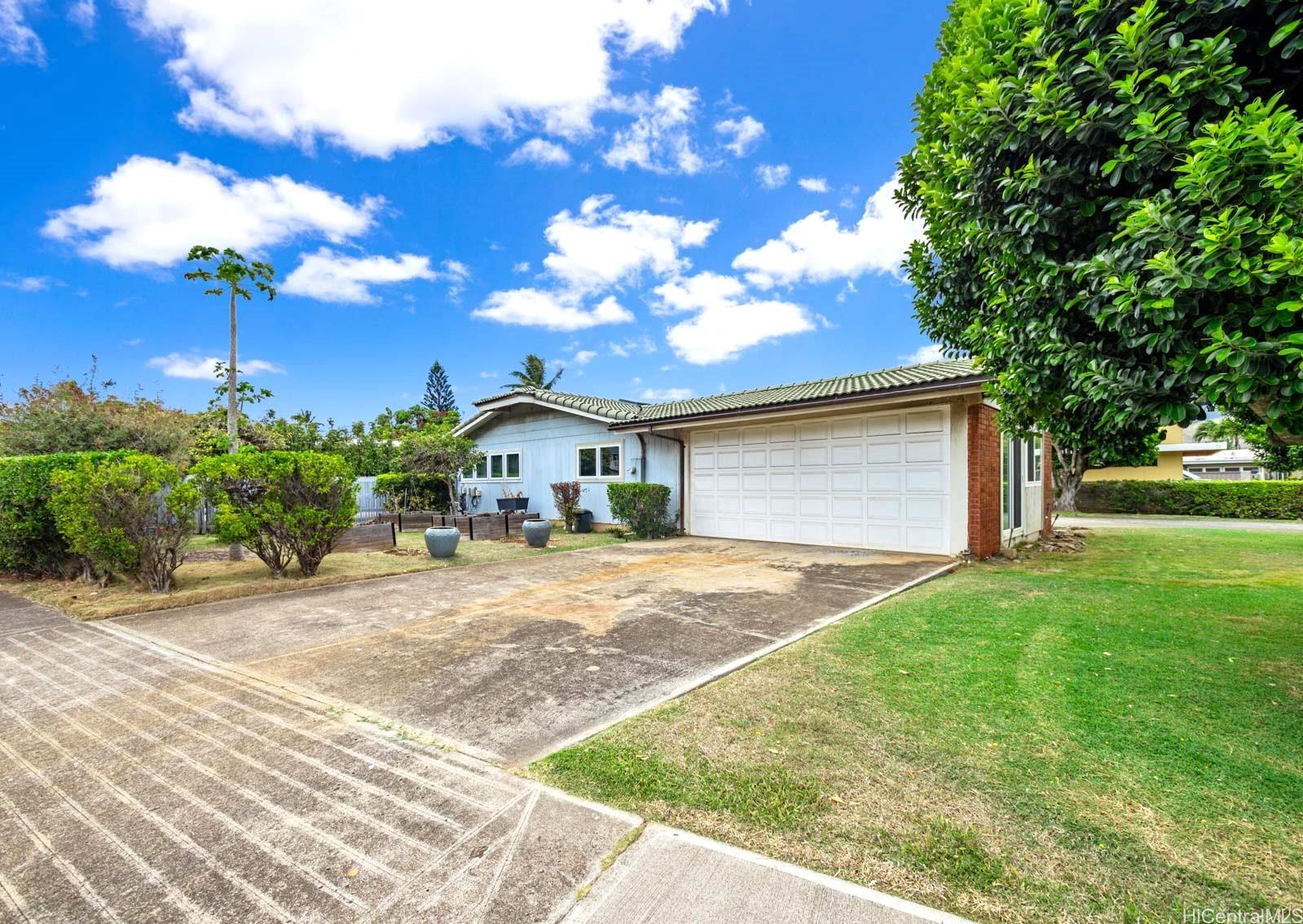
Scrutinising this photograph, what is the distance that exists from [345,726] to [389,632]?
2243mm

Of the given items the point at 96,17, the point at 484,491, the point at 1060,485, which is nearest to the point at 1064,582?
the point at 484,491

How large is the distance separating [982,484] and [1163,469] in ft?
98.2

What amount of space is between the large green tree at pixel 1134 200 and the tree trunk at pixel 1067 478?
21371 mm

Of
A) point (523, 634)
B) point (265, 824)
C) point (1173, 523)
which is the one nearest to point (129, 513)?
A: point (523, 634)

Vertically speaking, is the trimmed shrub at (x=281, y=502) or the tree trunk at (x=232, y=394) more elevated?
the tree trunk at (x=232, y=394)

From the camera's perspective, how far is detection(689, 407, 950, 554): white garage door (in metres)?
9.94

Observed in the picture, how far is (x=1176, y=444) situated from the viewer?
1205 inches

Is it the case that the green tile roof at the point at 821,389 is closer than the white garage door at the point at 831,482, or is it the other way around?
the green tile roof at the point at 821,389

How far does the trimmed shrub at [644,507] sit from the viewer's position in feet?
44.0

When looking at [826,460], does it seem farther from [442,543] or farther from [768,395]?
[442,543]

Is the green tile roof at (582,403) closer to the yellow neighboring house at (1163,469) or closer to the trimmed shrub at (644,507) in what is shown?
the trimmed shrub at (644,507)

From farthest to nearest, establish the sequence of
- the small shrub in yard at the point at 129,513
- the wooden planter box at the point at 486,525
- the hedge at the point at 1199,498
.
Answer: the hedge at the point at 1199,498
the wooden planter box at the point at 486,525
the small shrub in yard at the point at 129,513

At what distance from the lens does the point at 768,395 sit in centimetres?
1330

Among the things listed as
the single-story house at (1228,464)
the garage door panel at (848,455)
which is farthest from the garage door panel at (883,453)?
the single-story house at (1228,464)
